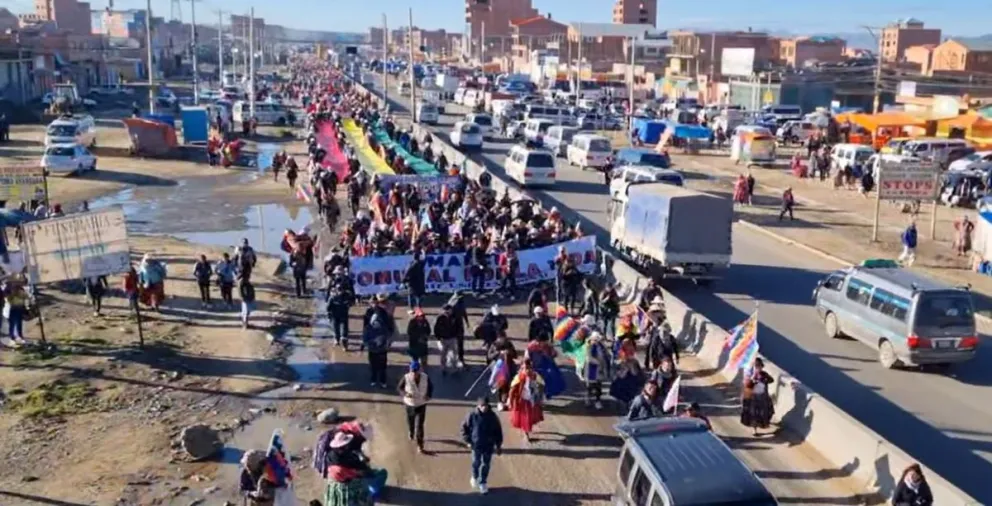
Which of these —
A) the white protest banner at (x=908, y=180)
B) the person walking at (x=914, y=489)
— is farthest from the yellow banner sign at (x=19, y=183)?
the white protest banner at (x=908, y=180)

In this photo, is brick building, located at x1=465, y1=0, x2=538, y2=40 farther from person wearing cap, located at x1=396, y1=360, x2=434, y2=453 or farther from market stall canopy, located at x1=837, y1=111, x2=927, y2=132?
person wearing cap, located at x1=396, y1=360, x2=434, y2=453

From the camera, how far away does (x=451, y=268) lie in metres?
21.2

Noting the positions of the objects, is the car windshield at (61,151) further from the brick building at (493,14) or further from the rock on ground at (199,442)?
the brick building at (493,14)

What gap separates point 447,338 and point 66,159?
30.6m

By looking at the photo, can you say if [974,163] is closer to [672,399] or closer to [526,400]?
[672,399]

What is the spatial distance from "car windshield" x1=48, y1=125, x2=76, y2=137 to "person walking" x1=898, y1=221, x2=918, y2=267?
3782 centimetres

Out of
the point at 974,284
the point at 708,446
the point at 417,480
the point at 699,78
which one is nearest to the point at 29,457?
the point at 417,480

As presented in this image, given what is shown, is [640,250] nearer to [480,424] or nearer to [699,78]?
[480,424]

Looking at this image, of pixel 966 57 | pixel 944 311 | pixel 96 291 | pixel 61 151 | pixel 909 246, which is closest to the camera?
pixel 944 311

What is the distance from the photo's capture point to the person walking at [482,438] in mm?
11227

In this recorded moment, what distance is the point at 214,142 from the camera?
46.8 metres

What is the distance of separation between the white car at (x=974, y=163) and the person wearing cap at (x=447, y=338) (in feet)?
96.3

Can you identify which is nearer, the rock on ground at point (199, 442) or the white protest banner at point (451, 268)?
the rock on ground at point (199, 442)

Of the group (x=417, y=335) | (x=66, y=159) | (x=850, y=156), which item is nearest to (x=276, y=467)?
(x=417, y=335)
